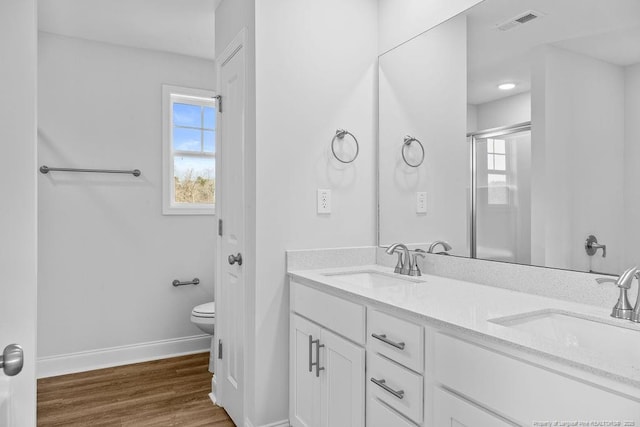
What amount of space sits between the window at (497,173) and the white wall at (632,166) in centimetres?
45

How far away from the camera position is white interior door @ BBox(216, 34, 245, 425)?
7.16 ft

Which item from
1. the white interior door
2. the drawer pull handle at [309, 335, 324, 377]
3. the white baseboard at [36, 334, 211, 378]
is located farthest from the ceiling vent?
the white baseboard at [36, 334, 211, 378]

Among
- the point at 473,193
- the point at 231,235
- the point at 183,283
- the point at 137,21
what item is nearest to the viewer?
the point at 473,193

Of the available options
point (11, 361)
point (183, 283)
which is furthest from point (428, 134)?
point (183, 283)

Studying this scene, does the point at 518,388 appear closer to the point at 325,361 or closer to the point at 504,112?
the point at 325,361

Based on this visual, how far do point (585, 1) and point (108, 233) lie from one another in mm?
3155

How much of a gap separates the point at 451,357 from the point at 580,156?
0.84 metres

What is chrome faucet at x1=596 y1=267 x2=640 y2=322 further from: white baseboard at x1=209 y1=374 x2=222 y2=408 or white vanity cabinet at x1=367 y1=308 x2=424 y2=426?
white baseboard at x1=209 y1=374 x2=222 y2=408

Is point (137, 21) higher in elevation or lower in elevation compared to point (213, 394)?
higher

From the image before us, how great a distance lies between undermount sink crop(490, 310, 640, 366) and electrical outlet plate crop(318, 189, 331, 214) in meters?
1.13

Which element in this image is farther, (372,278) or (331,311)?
(372,278)

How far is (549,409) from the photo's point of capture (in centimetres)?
91

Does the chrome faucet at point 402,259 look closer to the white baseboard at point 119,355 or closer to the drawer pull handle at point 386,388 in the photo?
the drawer pull handle at point 386,388

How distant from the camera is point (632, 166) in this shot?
130 cm
